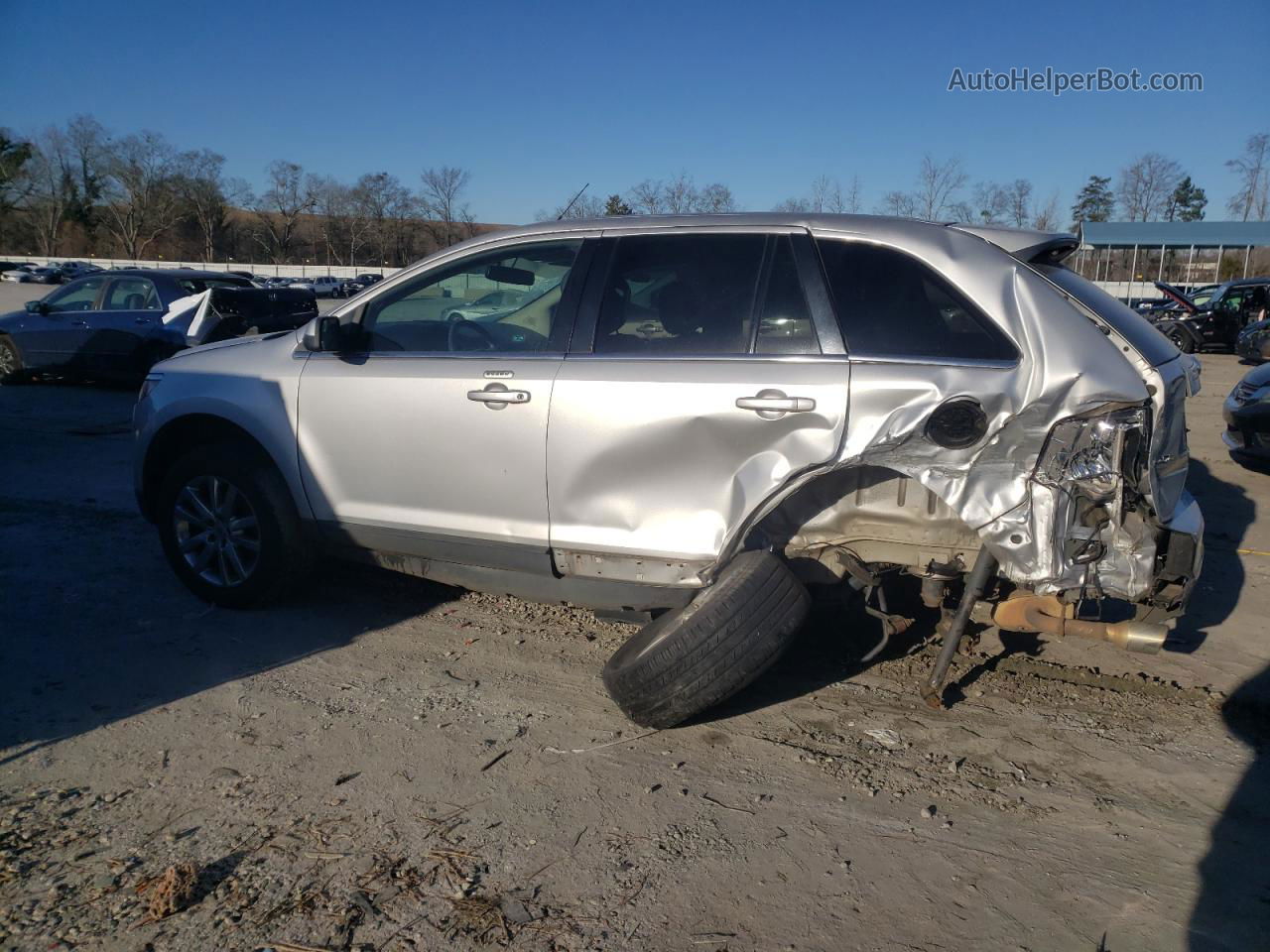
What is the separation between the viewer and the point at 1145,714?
12.6ft

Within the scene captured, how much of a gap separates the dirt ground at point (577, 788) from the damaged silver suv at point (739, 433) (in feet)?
1.29

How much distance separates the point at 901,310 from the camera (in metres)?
3.54

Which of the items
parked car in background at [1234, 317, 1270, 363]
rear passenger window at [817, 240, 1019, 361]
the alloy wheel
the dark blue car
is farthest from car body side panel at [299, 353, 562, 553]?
parked car in background at [1234, 317, 1270, 363]

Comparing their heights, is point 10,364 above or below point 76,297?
below

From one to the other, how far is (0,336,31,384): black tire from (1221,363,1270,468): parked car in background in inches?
568

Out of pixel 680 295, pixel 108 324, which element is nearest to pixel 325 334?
pixel 680 295

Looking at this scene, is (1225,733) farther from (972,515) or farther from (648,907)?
(648,907)

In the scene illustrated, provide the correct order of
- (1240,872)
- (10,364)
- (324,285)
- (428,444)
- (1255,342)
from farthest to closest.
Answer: (324,285)
(1255,342)
(10,364)
(428,444)
(1240,872)

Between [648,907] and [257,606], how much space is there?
300 centimetres

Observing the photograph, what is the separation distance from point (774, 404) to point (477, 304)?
1721 mm

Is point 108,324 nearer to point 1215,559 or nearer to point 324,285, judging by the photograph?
point 1215,559

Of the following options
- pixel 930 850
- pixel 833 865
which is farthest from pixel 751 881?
pixel 930 850

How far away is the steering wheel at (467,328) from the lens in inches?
170

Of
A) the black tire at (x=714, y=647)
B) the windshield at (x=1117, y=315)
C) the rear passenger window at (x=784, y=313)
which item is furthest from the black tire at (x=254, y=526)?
the windshield at (x=1117, y=315)
